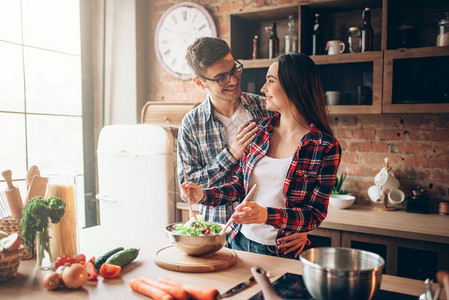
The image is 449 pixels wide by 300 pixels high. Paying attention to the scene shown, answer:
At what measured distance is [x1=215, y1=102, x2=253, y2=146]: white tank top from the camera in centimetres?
220

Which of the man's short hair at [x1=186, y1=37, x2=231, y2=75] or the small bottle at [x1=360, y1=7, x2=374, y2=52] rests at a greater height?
the small bottle at [x1=360, y1=7, x2=374, y2=52]

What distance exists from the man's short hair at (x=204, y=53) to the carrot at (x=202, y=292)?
1207 mm

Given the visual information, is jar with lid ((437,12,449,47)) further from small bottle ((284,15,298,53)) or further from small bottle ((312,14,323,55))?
small bottle ((284,15,298,53))

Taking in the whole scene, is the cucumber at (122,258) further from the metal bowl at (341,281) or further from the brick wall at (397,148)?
the brick wall at (397,148)

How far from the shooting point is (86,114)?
4070 millimetres

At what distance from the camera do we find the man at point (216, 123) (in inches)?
80.4

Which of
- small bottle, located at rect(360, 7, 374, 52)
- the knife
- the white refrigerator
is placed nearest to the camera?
the knife

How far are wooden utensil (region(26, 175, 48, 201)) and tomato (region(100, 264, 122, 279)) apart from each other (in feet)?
1.57

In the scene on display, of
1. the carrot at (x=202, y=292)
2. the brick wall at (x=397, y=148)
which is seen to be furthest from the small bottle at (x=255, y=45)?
the carrot at (x=202, y=292)

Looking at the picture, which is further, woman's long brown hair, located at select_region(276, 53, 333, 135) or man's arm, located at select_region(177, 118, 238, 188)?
man's arm, located at select_region(177, 118, 238, 188)

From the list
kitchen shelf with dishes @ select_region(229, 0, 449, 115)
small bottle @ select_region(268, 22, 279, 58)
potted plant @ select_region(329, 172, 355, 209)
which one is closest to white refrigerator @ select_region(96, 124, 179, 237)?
kitchen shelf with dishes @ select_region(229, 0, 449, 115)

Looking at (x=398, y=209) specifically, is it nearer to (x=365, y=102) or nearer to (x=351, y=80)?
(x=365, y=102)

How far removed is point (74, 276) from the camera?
50.3 inches

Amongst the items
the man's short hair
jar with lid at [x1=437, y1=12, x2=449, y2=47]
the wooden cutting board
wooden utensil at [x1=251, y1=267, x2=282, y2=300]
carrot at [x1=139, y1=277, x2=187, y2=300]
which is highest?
jar with lid at [x1=437, y1=12, x2=449, y2=47]
